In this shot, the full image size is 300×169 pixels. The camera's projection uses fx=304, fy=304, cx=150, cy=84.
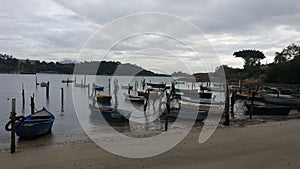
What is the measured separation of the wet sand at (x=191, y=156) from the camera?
34.0ft

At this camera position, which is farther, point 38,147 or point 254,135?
point 254,135

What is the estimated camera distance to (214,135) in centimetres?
1617

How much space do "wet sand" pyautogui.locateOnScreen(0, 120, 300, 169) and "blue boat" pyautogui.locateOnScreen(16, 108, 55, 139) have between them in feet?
8.31

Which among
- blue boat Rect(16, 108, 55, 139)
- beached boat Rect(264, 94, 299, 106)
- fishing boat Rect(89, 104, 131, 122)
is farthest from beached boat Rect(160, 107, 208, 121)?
beached boat Rect(264, 94, 299, 106)

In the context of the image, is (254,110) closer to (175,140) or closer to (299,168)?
(175,140)

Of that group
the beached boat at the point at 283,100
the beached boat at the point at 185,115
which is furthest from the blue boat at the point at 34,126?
the beached boat at the point at 283,100

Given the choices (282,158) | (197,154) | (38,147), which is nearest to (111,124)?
(38,147)

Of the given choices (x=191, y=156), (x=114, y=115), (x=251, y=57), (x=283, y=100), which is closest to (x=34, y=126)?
(x=114, y=115)

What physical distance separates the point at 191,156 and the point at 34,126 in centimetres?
943

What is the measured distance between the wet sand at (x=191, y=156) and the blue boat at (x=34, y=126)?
2.53 m

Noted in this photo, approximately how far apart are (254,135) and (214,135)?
7.15 feet

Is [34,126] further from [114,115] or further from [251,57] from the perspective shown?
[251,57]

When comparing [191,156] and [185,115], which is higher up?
[185,115]

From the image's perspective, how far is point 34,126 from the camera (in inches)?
655
